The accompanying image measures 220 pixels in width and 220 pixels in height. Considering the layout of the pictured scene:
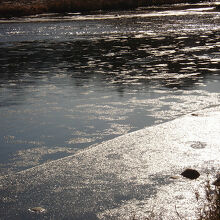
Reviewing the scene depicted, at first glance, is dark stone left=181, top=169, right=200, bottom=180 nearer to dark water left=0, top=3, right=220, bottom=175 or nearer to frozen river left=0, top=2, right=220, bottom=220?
frozen river left=0, top=2, right=220, bottom=220

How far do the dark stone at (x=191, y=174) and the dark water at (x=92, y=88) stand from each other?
1.35m

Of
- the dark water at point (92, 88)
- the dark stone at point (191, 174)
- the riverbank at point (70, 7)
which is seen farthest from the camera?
the riverbank at point (70, 7)

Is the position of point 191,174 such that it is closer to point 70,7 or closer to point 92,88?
point 92,88

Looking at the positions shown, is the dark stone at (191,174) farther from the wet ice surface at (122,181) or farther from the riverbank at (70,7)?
the riverbank at (70,7)

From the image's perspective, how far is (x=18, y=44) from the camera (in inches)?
675

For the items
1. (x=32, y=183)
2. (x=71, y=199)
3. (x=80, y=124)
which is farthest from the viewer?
(x=80, y=124)

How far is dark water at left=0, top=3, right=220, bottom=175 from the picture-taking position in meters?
5.84

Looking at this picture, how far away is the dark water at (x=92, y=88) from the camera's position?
584cm

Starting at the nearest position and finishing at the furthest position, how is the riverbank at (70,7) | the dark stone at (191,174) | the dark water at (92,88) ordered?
the dark stone at (191,174)
the dark water at (92,88)
the riverbank at (70,7)

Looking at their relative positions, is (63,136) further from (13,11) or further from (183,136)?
(13,11)

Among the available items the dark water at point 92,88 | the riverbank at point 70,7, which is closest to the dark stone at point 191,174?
the dark water at point 92,88

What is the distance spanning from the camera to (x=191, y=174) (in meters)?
4.44

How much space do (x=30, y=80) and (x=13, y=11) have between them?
2603 cm

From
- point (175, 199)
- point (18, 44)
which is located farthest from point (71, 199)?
point (18, 44)
